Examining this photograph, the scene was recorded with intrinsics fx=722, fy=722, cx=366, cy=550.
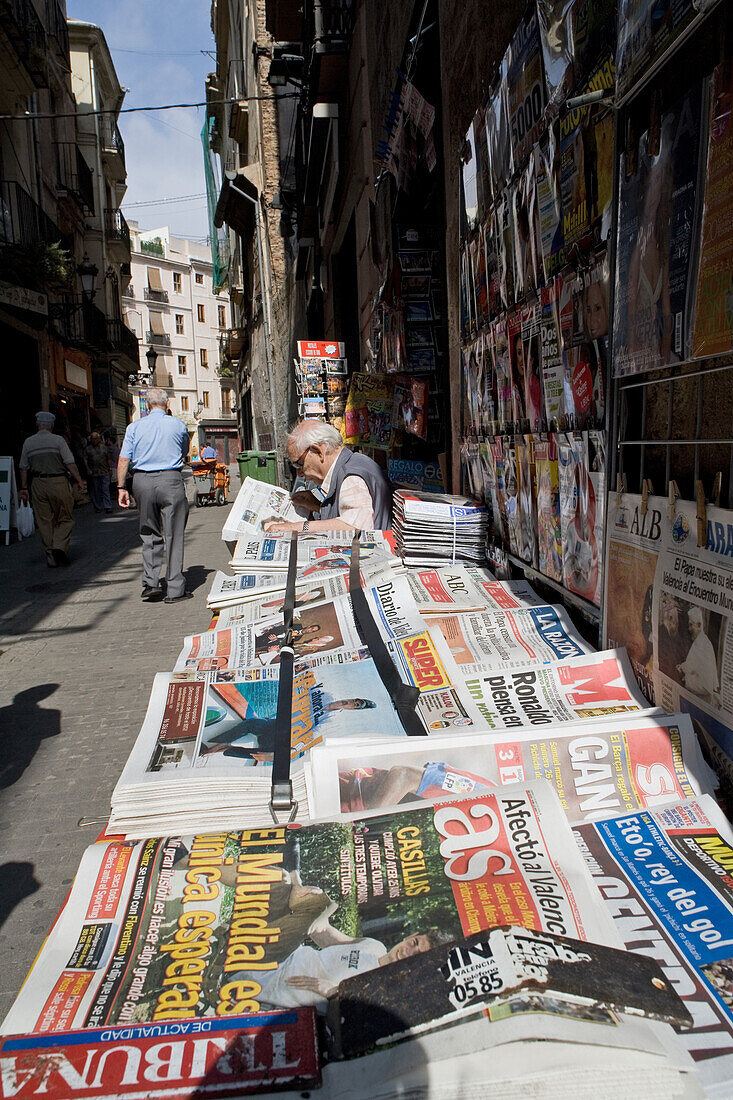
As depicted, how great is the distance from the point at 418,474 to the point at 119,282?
99.0 ft

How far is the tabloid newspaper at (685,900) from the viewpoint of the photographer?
0.88 m

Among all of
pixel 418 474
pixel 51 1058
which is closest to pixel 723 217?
pixel 51 1058

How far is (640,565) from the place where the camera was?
164 centimetres

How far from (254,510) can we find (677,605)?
8.84ft

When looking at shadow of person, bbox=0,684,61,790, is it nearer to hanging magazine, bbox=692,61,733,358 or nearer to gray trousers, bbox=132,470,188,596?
gray trousers, bbox=132,470,188,596

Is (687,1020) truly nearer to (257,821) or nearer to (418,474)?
(257,821)

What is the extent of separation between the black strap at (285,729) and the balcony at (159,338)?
48378 mm

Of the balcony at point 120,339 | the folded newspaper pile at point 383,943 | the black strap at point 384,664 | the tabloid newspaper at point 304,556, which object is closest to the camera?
the folded newspaper pile at point 383,943

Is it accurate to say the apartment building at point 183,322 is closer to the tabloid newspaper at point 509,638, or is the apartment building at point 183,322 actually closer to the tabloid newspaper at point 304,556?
the tabloid newspaper at point 304,556

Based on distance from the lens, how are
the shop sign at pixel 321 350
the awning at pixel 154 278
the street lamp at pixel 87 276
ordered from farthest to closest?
the awning at pixel 154 278 < the street lamp at pixel 87 276 < the shop sign at pixel 321 350

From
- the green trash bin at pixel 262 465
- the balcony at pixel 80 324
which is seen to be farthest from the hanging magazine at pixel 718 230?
the balcony at pixel 80 324

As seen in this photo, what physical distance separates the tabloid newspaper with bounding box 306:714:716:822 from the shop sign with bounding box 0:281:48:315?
13737 millimetres

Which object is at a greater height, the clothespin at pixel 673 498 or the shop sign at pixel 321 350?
the shop sign at pixel 321 350

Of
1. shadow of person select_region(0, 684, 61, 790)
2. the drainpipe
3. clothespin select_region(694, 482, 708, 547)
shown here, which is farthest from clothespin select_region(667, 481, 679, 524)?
the drainpipe
